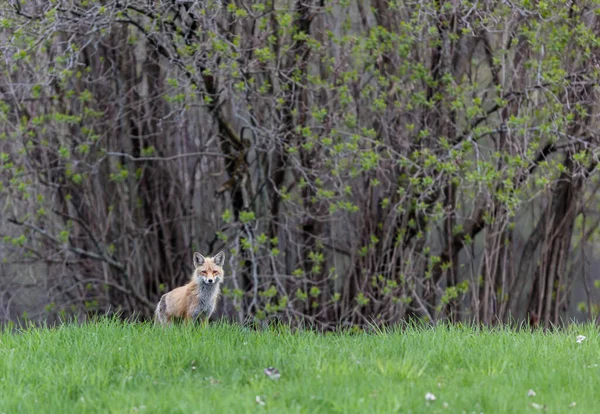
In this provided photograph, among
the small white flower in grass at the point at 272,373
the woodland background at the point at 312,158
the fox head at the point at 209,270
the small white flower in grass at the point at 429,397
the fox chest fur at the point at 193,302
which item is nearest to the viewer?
the small white flower in grass at the point at 429,397

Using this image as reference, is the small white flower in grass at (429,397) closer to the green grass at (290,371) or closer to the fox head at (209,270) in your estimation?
the green grass at (290,371)

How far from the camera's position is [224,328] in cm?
766

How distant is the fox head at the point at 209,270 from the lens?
7.76 metres

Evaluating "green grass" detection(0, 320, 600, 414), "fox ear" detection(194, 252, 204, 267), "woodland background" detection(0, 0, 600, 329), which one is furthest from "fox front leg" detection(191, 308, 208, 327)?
"woodland background" detection(0, 0, 600, 329)

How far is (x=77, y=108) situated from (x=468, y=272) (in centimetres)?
602

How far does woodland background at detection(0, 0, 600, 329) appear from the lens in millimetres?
10867

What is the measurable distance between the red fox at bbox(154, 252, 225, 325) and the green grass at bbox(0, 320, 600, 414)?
33 cm

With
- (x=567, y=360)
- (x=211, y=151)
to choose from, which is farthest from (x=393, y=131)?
(x=567, y=360)

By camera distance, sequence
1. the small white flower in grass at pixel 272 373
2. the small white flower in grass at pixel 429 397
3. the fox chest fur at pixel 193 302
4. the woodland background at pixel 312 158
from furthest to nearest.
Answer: the woodland background at pixel 312 158
the fox chest fur at pixel 193 302
the small white flower in grass at pixel 272 373
the small white flower in grass at pixel 429 397

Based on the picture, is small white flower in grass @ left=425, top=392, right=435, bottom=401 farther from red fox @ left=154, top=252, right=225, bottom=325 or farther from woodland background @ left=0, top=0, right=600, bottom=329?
woodland background @ left=0, top=0, right=600, bottom=329

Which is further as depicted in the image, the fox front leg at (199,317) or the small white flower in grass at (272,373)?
the fox front leg at (199,317)

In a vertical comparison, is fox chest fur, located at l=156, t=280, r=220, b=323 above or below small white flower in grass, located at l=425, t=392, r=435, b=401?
below

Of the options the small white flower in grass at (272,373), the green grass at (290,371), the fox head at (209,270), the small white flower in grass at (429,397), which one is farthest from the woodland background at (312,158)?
the small white flower in grass at (429,397)

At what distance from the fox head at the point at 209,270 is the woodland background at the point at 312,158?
264 cm
